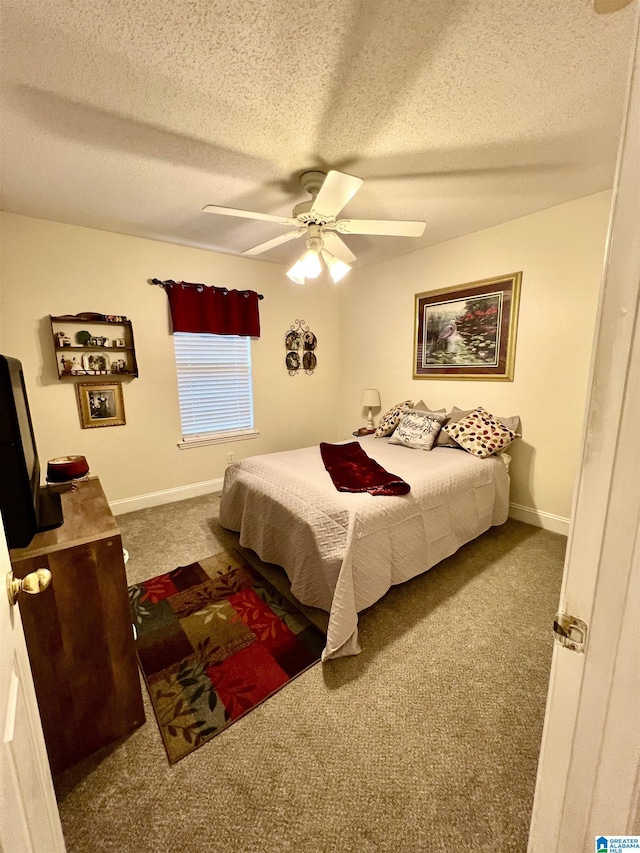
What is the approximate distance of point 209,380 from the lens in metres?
3.57

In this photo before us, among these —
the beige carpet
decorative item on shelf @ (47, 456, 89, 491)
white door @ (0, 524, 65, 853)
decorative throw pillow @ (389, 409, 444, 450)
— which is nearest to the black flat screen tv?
white door @ (0, 524, 65, 853)

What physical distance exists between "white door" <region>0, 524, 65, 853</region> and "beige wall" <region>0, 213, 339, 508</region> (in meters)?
2.69

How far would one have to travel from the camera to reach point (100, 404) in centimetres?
299

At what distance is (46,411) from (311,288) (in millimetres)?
2970

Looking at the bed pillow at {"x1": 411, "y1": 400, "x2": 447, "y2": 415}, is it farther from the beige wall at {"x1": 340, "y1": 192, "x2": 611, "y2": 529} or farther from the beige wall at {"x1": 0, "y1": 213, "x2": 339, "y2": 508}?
the beige wall at {"x1": 0, "y1": 213, "x2": 339, "y2": 508}

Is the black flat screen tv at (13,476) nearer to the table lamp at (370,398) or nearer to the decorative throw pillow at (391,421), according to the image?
the decorative throw pillow at (391,421)

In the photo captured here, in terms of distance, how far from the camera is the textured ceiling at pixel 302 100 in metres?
1.14

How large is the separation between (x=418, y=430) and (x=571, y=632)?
252 centimetres

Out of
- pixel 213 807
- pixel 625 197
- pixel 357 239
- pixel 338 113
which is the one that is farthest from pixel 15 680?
pixel 357 239

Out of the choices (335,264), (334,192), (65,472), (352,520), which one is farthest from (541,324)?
(65,472)

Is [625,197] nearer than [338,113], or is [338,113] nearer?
[625,197]

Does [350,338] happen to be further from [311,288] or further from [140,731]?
[140,731]

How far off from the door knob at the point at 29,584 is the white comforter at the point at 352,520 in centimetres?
125

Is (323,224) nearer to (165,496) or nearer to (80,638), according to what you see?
(80,638)
